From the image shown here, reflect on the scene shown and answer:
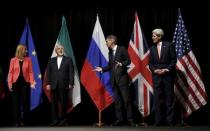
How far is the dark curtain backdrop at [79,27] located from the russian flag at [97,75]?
0.32m

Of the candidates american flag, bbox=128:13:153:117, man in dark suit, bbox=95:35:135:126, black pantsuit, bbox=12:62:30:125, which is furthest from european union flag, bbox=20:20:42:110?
american flag, bbox=128:13:153:117

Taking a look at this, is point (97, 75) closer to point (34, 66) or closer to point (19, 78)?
point (34, 66)

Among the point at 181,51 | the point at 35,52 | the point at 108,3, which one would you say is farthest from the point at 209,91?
the point at 35,52

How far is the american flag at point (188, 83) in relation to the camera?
882 cm

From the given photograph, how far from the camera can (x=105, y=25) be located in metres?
9.55

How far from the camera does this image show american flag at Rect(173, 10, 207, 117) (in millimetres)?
8820

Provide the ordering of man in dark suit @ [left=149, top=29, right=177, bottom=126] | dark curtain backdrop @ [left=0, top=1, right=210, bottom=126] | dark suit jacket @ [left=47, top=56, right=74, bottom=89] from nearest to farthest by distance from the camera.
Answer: man in dark suit @ [left=149, top=29, right=177, bottom=126] < dark suit jacket @ [left=47, top=56, right=74, bottom=89] < dark curtain backdrop @ [left=0, top=1, right=210, bottom=126]

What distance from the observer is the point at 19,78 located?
28.7ft

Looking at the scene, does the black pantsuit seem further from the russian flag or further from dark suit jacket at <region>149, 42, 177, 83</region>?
dark suit jacket at <region>149, 42, 177, 83</region>

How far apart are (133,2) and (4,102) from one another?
2.88 m

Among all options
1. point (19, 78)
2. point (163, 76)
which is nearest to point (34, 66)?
point (19, 78)

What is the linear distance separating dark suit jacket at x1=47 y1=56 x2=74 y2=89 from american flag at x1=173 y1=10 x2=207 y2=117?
174 cm

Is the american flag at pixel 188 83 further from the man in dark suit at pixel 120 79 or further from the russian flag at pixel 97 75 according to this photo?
the russian flag at pixel 97 75

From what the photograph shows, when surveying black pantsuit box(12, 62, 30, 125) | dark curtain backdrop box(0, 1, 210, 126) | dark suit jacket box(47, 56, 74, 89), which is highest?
dark curtain backdrop box(0, 1, 210, 126)
